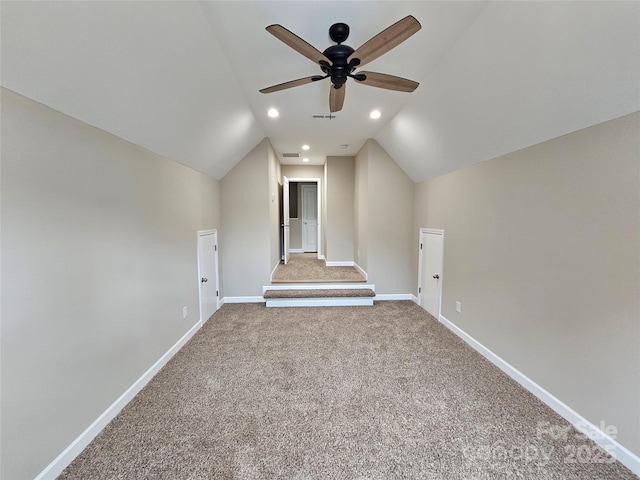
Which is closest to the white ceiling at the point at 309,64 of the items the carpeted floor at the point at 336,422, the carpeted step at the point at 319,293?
the carpeted floor at the point at 336,422

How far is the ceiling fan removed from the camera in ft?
4.51

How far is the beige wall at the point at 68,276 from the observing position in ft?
3.88

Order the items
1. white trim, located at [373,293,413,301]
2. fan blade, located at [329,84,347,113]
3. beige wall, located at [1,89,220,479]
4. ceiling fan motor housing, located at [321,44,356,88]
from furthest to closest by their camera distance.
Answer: white trim, located at [373,293,413,301], fan blade, located at [329,84,347,113], ceiling fan motor housing, located at [321,44,356,88], beige wall, located at [1,89,220,479]

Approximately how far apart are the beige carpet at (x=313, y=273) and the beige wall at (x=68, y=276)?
7.81 ft

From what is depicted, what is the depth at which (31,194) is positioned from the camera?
1254 millimetres

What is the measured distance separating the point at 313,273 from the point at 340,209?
1.67 meters

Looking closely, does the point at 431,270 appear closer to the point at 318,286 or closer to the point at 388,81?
the point at 318,286

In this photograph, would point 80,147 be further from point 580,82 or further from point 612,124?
point 612,124

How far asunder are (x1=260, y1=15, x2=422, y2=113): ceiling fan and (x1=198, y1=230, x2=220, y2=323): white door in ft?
7.36

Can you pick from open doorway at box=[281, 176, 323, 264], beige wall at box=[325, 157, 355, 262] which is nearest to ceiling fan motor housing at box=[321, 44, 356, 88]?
beige wall at box=[325, 157, 355, 262]

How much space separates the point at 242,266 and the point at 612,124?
418 centimetres

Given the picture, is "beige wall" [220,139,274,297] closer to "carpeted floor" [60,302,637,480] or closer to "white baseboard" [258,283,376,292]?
"white baseboard" [258,283,376,292]

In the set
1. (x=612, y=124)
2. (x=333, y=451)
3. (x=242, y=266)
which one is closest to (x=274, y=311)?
(x=242, y=266)

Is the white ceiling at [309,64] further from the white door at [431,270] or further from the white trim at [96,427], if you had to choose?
the white trim at [96,427]
